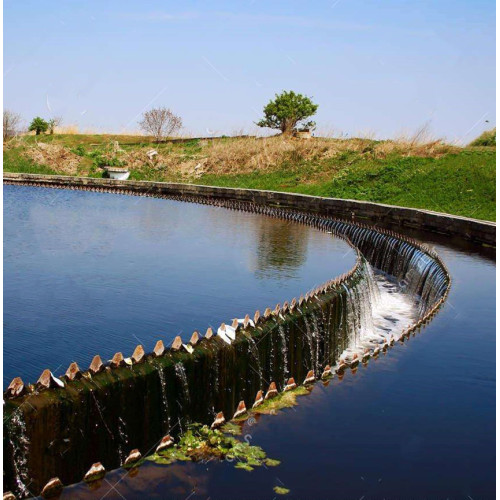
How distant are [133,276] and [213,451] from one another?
9282mm

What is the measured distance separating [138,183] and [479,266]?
116ft

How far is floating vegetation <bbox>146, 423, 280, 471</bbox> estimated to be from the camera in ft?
26.5

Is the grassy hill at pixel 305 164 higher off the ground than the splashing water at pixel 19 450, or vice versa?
the grassy hill at pixel 305 164

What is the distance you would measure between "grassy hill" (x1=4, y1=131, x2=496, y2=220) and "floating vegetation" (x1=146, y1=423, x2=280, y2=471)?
25.7 m

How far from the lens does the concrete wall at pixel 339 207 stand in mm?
29156

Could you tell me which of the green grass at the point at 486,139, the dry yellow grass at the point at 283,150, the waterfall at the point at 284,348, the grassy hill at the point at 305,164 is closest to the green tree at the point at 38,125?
the grassy hill at the point at 305,164

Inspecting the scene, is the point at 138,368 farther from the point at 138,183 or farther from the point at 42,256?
the point at 138,183

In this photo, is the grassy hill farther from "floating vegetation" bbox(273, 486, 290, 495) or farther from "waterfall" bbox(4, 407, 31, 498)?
"waterfall" bbox(4, 407, 31, 498)

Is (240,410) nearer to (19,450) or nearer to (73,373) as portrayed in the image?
(73,373)

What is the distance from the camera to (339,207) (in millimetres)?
38875

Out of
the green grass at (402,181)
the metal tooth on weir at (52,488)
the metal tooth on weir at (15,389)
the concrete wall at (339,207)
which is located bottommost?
the metal tooth on weir at (52,488)

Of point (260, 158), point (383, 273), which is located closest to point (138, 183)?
point (260, 158)

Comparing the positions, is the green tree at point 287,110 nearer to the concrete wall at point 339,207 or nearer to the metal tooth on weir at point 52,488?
the concrete wall at point 339,207

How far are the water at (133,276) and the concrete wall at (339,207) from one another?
5.80 m
